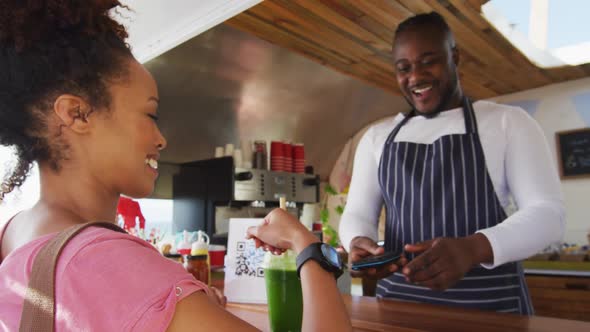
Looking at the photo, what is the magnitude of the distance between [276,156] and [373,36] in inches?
50.8

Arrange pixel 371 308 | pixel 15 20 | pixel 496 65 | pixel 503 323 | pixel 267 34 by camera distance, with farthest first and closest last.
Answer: pixel 496 65 < pixel 267 34 < pixel 371 308 < pixel 503 323 < pixel 15 20

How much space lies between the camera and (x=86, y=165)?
71 cm

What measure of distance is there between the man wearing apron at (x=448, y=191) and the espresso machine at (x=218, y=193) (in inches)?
67.2

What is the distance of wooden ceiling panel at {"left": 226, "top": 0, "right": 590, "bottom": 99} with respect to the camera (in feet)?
7.83

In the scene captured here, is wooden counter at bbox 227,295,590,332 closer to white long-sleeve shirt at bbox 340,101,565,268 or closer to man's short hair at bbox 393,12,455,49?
white long-sleeve shirt at bbox 340,101,565,268

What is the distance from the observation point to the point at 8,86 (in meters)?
0.67

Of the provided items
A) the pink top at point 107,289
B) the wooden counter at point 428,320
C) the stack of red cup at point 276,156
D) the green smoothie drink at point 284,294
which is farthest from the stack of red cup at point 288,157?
the pink top at point 107,289

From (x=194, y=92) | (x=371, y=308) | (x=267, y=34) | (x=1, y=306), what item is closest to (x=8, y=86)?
(x=1, y=306)

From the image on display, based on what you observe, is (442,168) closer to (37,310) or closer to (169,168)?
(37,310)

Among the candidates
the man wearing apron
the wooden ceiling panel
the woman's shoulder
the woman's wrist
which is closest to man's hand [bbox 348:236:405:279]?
the man wearing apron

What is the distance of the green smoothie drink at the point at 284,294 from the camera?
923mm

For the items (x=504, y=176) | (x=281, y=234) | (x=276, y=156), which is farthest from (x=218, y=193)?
(x=281, y=234)

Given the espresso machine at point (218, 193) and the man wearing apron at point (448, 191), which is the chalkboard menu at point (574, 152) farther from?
the man wearing apron at point (448, 191)

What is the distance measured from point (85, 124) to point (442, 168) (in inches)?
43.6
